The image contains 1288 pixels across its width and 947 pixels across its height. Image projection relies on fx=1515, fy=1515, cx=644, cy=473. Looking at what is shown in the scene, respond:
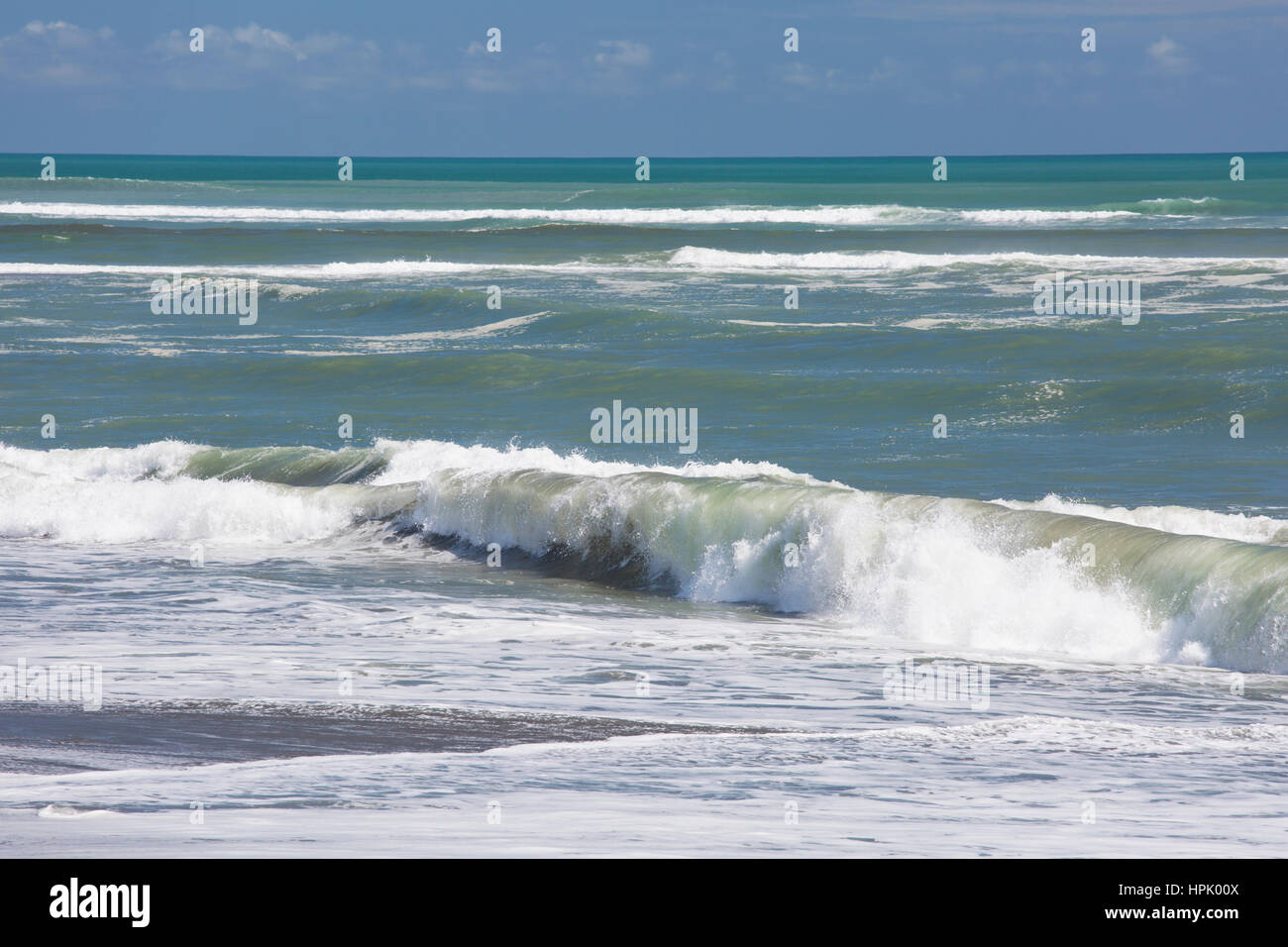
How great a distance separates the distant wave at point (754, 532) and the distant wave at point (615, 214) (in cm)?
4274

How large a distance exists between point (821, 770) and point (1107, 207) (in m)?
57.5

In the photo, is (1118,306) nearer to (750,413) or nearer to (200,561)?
(750,413)

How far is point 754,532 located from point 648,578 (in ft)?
2.82

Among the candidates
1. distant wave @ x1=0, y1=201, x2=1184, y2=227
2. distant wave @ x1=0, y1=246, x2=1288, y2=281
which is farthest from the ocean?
distant wave @ x1=0, y1=201, x2=1184, y2=227

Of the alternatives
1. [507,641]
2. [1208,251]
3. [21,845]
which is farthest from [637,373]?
[1208,251]

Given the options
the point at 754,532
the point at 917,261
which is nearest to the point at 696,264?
the point at 917,261

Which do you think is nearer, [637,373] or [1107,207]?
[637,373]

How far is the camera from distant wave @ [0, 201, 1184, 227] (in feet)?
184

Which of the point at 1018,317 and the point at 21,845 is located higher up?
the point at 1018,317

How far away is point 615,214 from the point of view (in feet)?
201

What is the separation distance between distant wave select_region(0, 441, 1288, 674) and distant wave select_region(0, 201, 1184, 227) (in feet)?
140

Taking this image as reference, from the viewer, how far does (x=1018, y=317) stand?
2542 centimetres

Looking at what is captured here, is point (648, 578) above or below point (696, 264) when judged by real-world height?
below

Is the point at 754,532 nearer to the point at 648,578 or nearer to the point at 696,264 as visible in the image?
the point at 648,578
